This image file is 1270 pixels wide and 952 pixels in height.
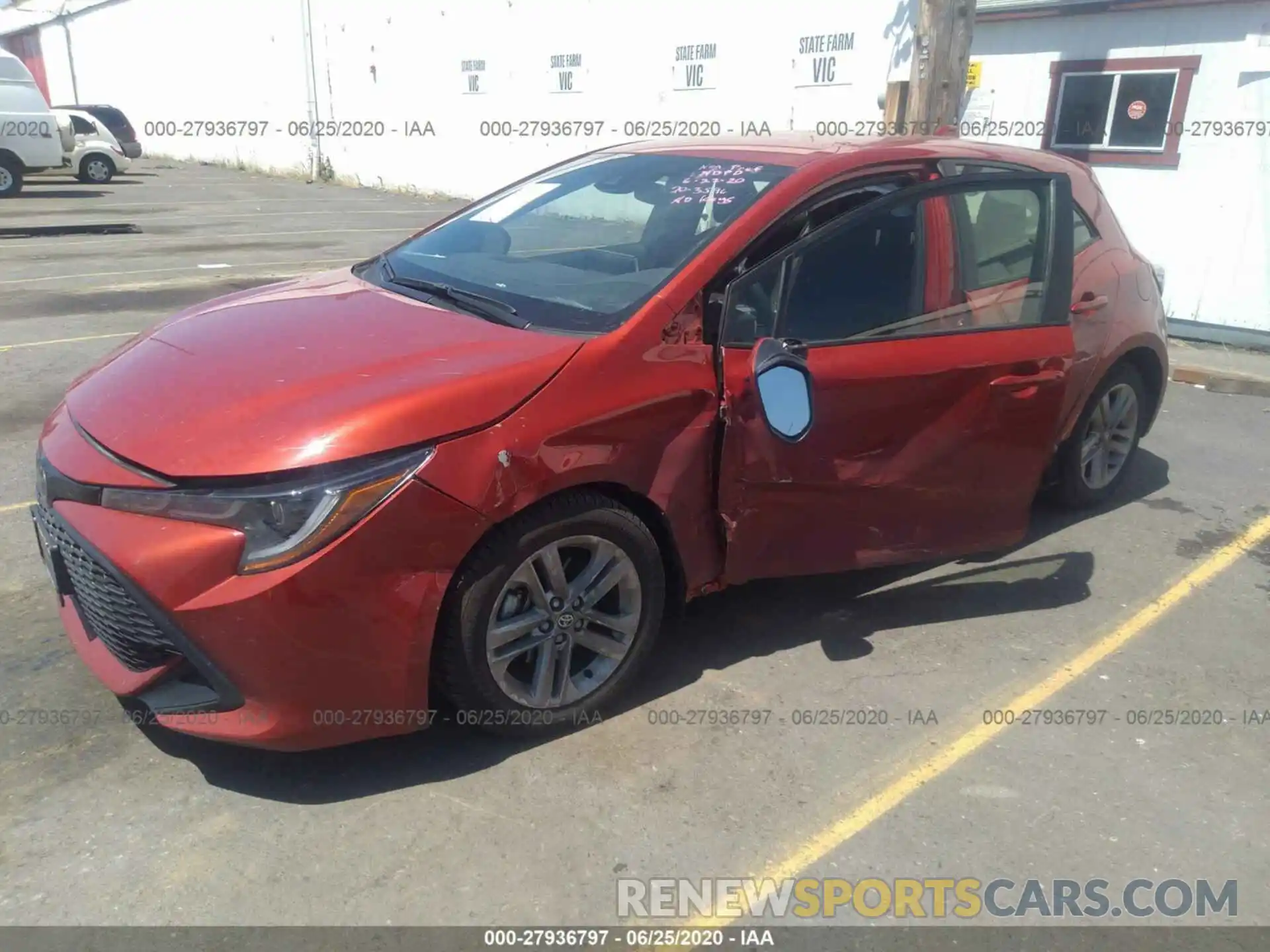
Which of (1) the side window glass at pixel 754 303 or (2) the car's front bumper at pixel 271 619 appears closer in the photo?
(2) the car's front bumper at pixel 271 619

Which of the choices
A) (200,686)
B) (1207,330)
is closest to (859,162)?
(200,686)

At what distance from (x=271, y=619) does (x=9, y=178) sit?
2075 centimetres

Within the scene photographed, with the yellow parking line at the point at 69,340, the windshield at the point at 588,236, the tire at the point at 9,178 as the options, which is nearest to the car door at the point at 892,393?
the windshield at the point at 588,236

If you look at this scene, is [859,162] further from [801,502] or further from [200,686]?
[200,686]

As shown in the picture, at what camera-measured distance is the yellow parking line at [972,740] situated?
8.99ft

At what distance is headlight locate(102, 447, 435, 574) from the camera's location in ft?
8.39

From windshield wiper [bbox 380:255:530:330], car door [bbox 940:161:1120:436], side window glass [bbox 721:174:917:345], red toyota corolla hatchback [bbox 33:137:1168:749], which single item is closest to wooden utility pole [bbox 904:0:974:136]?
car door [bbox 940:161:1120:436]

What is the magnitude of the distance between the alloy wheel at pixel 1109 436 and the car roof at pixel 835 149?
1.14 meters

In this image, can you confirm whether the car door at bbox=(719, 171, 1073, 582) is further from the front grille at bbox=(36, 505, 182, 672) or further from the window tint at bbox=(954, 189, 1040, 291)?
the front grille at bbox=(36, 505, 182, 672)

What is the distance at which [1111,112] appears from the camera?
9180 millimetres

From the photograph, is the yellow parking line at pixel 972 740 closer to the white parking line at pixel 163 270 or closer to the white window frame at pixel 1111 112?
the white window frame at pixel 1111 112

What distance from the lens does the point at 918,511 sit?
3.74m

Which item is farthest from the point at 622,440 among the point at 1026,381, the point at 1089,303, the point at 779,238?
the point at 1089,303

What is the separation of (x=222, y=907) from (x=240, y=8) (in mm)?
30671
